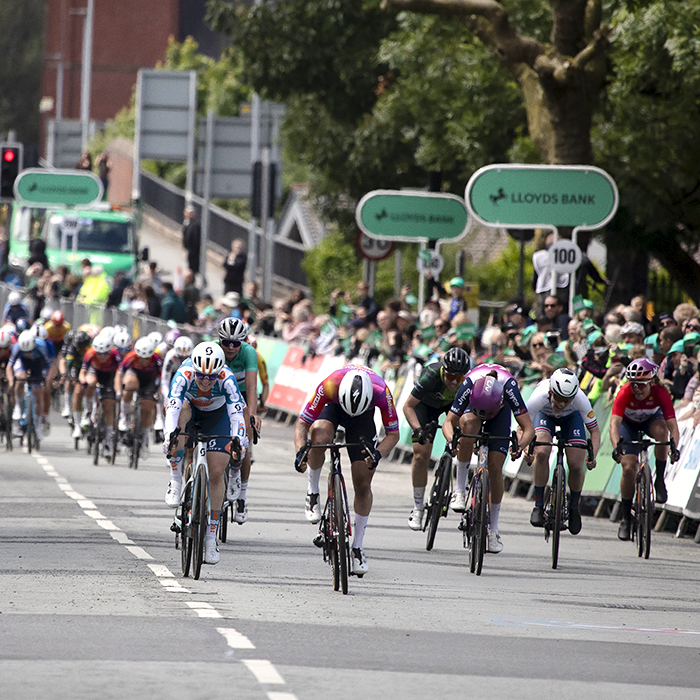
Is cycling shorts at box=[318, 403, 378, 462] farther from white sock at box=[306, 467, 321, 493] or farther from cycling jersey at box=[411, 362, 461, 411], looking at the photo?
cycling jersey at box=[411, 362, 461, 411]

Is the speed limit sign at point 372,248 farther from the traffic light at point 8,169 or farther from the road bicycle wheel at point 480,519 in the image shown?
the road bicycle wheel at point 480,519

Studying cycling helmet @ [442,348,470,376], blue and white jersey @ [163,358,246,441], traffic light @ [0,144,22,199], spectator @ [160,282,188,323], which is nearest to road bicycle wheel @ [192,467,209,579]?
blue and white jersey @ [163,358,246,441]

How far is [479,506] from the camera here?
12695mm

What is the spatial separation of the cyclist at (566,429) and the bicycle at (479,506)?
0.86 metres

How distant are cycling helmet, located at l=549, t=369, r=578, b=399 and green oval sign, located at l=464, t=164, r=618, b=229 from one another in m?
5.92

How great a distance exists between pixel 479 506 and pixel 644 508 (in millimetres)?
2203

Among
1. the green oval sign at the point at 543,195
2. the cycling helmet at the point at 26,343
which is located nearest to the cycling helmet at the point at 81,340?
the cycling helmet at the point at 26,343

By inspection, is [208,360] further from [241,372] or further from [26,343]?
[26,343]

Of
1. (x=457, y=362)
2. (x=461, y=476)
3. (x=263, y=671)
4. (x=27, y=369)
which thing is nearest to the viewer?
(x=263, y=671)

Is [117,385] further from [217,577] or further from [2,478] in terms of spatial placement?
[217,577]

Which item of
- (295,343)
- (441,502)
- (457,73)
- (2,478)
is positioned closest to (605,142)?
(457,73)

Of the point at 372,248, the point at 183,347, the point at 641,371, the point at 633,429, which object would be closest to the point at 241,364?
the point at 641,371

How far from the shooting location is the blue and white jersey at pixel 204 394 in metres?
11.7

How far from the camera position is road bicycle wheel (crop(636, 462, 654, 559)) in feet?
46.7
